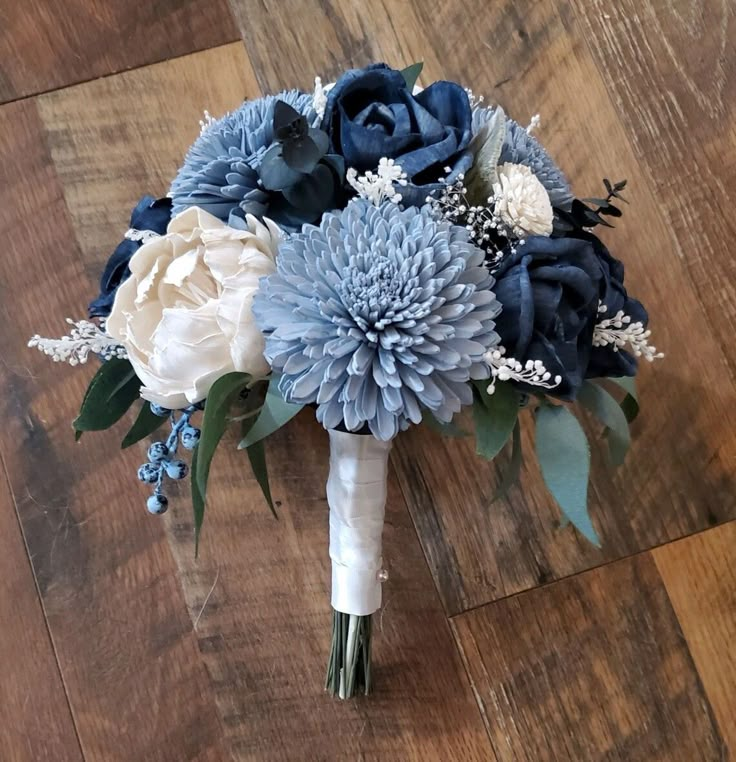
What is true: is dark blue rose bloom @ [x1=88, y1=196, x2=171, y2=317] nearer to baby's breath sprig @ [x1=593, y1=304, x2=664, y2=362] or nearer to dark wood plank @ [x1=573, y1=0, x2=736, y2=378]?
baby's breath sprig @ [x1=593, y1=304, x2=664, y2=362]

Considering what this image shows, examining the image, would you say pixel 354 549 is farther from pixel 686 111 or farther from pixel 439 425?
pixel 686 111

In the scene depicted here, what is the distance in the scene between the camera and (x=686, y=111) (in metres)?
0.69

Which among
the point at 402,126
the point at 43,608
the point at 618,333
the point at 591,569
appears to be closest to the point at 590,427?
the point at 591,569

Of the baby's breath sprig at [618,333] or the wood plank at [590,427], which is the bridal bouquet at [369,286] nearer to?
the baby's breath sprig at [618,333]

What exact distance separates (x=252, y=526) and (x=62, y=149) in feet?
1.11

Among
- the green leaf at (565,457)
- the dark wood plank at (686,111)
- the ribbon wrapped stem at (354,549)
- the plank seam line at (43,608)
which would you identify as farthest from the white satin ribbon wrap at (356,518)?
the dark wood plank at (686,111)

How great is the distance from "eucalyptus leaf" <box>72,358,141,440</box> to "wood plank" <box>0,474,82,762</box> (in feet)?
0.63

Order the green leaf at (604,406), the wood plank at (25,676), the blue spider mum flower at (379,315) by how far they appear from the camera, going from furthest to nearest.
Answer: the wood plank at (25,676) → the green leaf at (604,406) → the blue spider mum flower at (379,315)

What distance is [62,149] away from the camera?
2.14 ft

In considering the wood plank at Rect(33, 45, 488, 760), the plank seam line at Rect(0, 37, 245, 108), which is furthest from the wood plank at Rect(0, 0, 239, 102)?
the wood plank at Rect(33, 45, 488, 760)

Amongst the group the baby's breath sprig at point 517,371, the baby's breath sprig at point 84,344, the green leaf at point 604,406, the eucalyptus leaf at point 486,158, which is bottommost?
the green leaf at point 604,406

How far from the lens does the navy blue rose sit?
0.40 m

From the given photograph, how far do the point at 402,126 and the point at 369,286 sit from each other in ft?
0.34

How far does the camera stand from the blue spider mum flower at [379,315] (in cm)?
38
